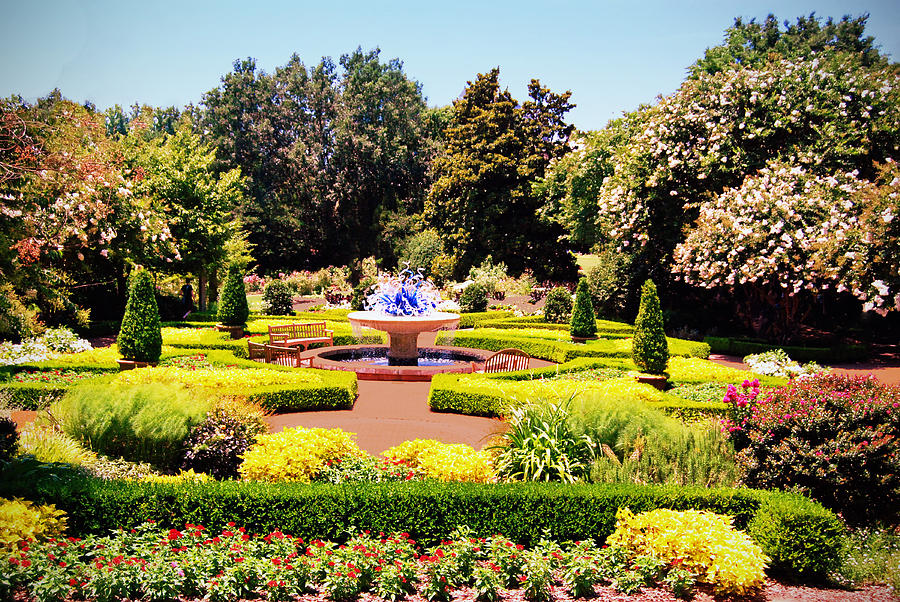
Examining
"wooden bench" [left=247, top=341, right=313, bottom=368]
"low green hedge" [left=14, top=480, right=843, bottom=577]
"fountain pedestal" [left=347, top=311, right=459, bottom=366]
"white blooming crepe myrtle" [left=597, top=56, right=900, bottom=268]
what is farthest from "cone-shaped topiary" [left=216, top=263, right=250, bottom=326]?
"white blooming crepe myrtle" [left=597, top=56, right=900, bottom=268]

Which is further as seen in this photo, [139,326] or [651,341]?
[139,326]

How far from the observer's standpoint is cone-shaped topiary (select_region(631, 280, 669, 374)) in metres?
11.8

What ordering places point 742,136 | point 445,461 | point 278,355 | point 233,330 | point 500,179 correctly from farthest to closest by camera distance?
point 500,179 < point 742,136 < point 233,330 < point 278,355 < point 445,461

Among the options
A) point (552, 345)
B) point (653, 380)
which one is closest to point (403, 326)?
point (552, 345)

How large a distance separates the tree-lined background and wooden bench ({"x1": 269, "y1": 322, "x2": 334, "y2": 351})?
10.6ft

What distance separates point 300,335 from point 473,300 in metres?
9.54

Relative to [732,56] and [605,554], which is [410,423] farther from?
[732,56]

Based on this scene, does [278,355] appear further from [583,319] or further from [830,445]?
[830,445]

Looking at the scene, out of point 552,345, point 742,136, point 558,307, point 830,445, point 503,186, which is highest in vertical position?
point 503,186

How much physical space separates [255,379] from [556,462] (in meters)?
6.70

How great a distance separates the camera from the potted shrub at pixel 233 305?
17.6 metres

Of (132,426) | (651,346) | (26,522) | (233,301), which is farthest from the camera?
(233,301)

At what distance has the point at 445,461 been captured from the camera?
6.60m

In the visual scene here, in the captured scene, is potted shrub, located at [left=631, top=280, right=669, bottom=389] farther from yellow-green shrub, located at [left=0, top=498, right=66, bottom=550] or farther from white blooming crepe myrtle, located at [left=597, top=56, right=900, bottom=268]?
yellow-green shrub, located at [left=0, top=498, right=66, bottom=550]
